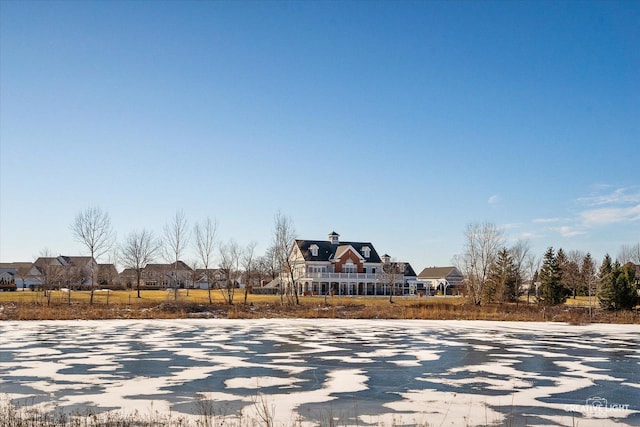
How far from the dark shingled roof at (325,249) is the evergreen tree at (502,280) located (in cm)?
1876

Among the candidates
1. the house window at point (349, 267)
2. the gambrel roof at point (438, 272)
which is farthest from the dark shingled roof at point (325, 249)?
the gambrel roof at point (438, 272)

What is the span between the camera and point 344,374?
14.7 m

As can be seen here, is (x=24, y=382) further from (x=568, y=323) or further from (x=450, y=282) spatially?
(x=450, y=282)

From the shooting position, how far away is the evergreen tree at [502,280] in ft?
194

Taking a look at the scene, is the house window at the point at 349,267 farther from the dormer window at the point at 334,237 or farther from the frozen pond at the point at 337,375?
Answer: the frozen pond at the point at 337,375

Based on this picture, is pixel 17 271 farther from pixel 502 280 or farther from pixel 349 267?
pixel 502 280

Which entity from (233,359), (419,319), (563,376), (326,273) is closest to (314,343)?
(233,359)

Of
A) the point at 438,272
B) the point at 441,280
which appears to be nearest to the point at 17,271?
the point at 441,280

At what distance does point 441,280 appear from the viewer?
4205 inches

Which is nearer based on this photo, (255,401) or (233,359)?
(255,401)

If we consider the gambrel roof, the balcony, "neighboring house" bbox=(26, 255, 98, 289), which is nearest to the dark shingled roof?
the balcony

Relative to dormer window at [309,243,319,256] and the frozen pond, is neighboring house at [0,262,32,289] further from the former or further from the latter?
the frozen pond

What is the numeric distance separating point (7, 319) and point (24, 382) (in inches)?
872

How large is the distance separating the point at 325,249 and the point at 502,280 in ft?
86.1
